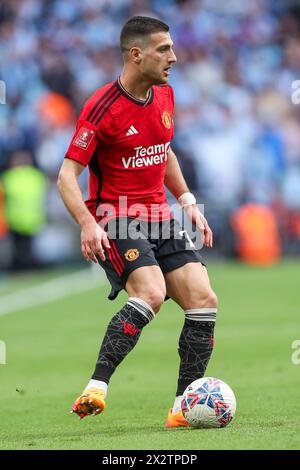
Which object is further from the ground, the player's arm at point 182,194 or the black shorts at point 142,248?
the player's arm at point 182,194

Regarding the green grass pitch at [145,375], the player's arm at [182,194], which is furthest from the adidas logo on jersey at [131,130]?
the green grass pitch at [145,375]

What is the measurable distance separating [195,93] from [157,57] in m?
16.7

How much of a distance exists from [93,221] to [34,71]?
56.5 feet

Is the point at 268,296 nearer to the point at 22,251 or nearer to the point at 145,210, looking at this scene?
the point at 22,251

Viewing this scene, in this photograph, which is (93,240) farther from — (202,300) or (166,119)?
(166,119)

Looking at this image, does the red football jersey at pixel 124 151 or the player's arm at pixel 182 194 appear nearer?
the red football jersey at pixel 124 151

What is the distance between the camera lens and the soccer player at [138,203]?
6.47m

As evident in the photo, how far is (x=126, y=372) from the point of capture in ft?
31.8

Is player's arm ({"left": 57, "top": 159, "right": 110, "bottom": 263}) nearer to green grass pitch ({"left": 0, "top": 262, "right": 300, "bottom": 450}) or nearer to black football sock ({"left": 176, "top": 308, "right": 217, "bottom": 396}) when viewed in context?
black football sock ({"left": 176, "top": 308, "right": 217, "bottom": 396})

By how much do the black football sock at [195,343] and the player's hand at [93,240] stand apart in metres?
0.83

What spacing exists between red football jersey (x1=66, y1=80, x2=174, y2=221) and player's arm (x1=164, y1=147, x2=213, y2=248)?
21cm

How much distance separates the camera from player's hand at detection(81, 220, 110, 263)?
629cm

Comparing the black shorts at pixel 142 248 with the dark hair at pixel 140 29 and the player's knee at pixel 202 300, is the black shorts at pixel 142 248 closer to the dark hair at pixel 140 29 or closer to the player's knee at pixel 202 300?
the player's knee at pixel 202 300

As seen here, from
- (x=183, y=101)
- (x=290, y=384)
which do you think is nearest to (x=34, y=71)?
(x=183, y=101)
